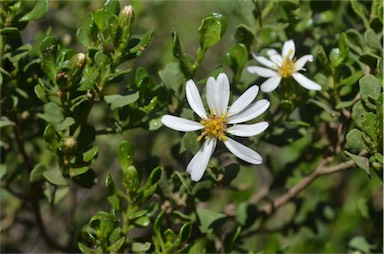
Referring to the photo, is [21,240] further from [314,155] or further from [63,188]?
[314,155]

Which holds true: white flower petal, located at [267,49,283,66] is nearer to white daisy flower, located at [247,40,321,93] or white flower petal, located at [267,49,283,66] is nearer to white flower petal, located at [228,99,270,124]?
white daisy flower, located at [247,40,321,93]

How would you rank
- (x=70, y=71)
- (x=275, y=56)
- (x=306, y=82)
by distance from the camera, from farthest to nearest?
(x=275, y=56) < (x=306, y=82) < (x=70, y=71)

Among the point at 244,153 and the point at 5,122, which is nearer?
the point at 244,153

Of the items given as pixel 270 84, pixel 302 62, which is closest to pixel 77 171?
pixel 270 84

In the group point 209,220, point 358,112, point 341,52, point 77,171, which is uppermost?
point 341,52

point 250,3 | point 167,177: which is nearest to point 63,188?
point 167,177

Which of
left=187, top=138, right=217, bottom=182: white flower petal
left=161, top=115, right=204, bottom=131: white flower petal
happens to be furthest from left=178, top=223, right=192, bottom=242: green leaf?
left=161, top=115, right=204, bottom=131: white flower petal

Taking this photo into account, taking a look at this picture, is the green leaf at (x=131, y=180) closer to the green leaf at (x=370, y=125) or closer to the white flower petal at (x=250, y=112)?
the white flower petal at (x=250, y=112)

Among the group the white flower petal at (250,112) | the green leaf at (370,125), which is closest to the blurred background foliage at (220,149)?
the green leaf at (370,125)

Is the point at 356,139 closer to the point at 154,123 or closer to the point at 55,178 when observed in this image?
the point at 154,123
